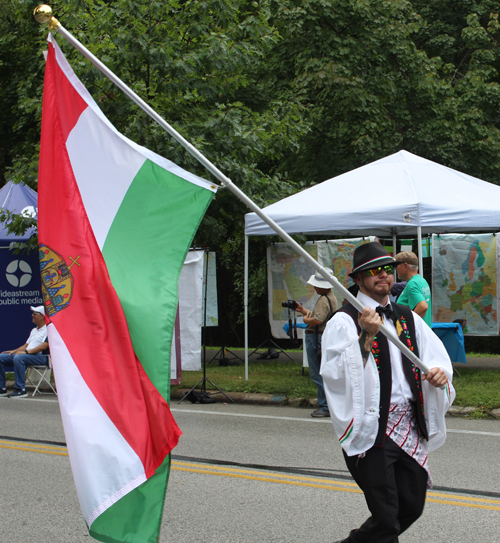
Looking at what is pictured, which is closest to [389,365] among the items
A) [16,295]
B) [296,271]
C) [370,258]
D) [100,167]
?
[370,258]

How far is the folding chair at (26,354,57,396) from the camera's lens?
1272cm

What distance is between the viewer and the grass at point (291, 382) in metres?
9.54

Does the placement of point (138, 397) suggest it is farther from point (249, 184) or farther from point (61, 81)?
point (249, 184)

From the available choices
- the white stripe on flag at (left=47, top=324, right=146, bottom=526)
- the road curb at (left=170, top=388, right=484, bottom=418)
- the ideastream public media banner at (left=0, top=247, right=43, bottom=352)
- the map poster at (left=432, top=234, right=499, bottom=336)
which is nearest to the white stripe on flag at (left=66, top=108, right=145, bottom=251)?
the white stripe on flag at (left=47, top=324, right=146, bottom=526)

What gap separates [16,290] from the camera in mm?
16875

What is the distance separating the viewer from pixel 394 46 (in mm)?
17594

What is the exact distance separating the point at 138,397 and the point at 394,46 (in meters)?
15.9

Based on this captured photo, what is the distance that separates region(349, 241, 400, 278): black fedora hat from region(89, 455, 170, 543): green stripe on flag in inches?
63.3

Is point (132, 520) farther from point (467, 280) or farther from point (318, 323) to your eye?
point (467, 280)

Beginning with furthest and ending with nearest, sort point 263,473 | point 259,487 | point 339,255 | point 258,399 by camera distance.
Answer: point 339,255
point 258,399
point 263,473
point 259,487

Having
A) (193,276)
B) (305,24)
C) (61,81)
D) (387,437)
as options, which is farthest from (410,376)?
(305,24)

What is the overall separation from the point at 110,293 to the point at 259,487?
2974 mm

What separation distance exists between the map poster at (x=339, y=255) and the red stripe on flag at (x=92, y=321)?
407 inches

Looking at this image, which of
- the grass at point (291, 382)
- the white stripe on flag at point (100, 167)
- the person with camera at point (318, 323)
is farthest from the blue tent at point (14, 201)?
the white stripe on flag at point (100, 167)
